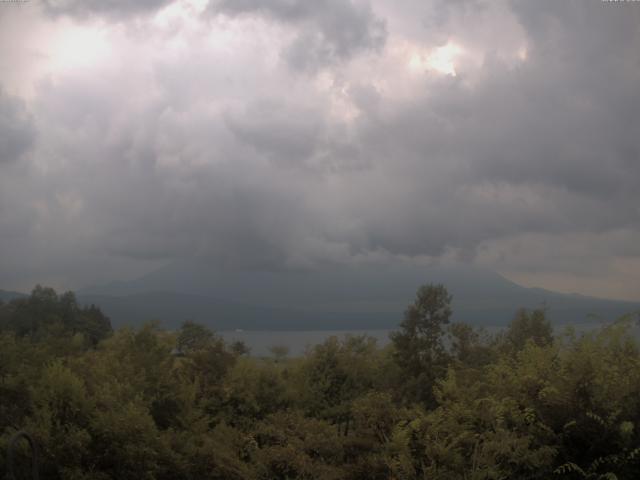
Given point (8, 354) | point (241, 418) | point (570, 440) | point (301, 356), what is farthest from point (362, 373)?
point (570, 440)

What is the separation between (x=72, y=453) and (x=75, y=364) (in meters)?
4.11

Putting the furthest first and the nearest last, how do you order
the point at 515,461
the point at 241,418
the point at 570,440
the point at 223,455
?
the point at 241,418 < the point at 223,455 < the point at 570,440 < the point at 515,461

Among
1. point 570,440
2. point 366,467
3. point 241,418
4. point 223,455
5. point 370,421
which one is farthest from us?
point 241,418

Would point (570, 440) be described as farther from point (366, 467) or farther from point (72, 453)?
point (72, 453)

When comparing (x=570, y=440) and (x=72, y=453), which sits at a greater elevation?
(x=570, y=440)

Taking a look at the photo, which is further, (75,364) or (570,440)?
(75,364)

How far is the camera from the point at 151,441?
11.4m

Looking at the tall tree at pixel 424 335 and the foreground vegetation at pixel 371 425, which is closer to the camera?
the foreground vegetation at pixel 371 425

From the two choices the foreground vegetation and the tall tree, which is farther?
the tall tree

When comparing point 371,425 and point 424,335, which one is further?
point 424,335

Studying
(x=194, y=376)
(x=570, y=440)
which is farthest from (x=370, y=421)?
(x=194, y=376)

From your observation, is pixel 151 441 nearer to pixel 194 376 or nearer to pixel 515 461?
pixel 515 461

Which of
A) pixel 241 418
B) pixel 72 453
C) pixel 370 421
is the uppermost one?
pixel 370 421

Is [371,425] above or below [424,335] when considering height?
below
